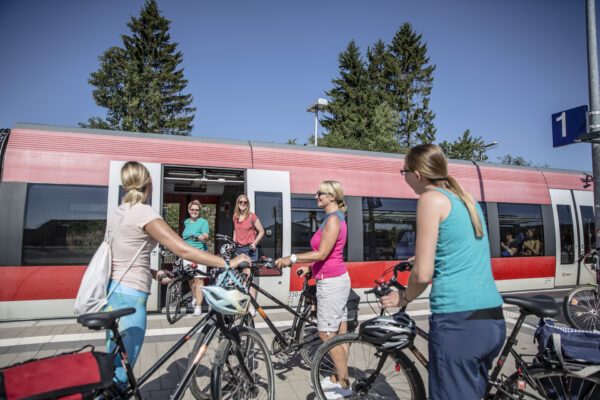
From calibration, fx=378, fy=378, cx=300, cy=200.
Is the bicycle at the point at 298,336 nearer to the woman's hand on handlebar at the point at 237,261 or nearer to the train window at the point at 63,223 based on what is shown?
the woman's hand on handlebar at the point at 237,261

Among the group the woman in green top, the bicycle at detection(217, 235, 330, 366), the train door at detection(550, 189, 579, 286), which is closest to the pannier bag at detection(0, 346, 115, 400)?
the bicycle at detection(217, 235, 330, 366)

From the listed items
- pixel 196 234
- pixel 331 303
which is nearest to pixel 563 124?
pixel 331 303

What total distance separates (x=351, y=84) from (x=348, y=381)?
3697 cm

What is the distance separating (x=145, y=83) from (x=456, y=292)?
2844cm

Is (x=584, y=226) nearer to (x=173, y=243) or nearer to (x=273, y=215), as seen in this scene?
(x=273, y=215)

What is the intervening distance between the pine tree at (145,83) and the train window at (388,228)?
2130cm

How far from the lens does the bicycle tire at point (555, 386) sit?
223 cm

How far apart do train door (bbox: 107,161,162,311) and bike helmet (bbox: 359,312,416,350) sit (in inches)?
180

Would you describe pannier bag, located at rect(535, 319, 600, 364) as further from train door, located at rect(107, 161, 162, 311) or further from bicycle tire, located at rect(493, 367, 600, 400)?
train door, located at rect(107, 161, 162, 311)

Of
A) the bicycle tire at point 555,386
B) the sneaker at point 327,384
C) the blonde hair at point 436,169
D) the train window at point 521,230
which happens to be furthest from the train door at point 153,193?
the train window at point 521,230

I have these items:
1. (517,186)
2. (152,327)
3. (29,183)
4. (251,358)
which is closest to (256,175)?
(152,327)

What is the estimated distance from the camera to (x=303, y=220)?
23.7ft

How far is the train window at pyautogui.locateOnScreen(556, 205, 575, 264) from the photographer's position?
30.8ft

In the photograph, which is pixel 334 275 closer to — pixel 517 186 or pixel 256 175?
pixel 256 175
